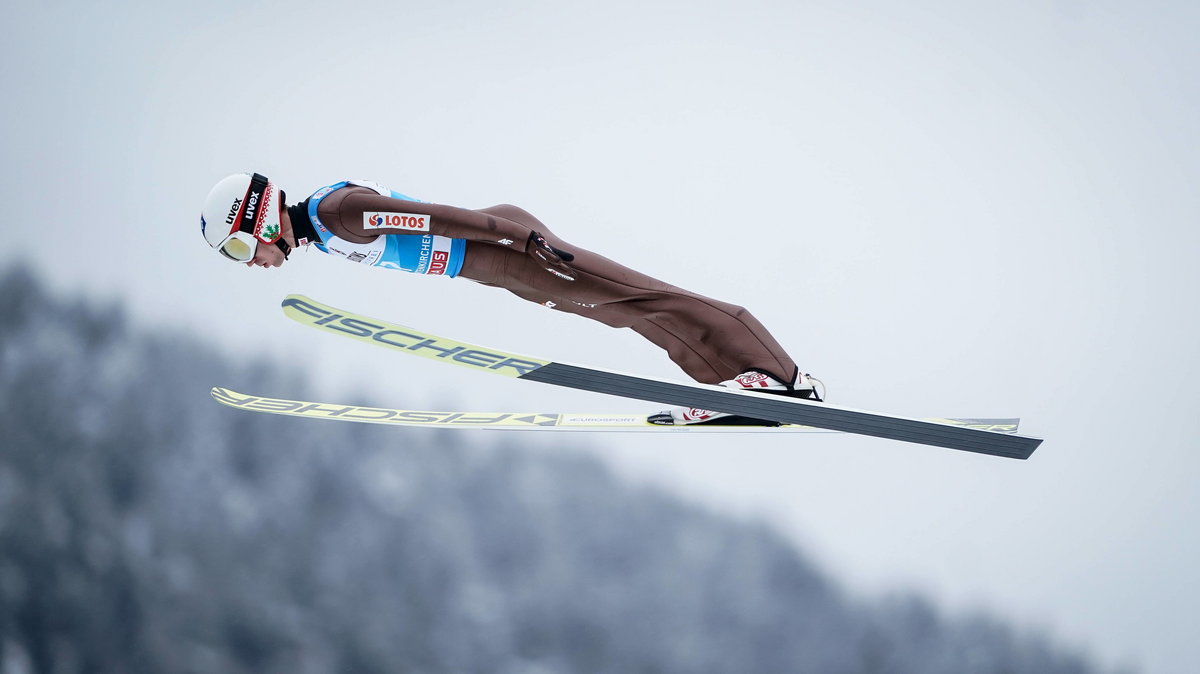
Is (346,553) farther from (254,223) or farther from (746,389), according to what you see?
(746,389)

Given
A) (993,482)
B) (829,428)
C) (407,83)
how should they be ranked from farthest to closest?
(407,83)
(993,482)
(829,428)

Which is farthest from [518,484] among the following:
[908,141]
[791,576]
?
[908,141]

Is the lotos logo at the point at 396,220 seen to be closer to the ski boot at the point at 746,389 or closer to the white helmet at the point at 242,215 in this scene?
the white helmet at the point at 242,215

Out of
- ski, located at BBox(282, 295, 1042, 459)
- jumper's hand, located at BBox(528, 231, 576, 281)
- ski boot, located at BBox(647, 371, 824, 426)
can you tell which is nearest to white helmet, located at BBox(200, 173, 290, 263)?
ski, located at BBox(282, 295, 1042, 459)

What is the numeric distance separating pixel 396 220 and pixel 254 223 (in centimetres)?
42

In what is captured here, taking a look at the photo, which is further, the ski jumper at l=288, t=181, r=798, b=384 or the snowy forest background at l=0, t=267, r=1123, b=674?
the snowy forest background at l=0, t=267, r=1123, b=674

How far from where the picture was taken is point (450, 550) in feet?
13.9

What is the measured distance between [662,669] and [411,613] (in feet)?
3.82

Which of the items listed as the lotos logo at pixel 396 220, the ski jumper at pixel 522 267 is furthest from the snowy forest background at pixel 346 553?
the lotos logo at pixel 396 220

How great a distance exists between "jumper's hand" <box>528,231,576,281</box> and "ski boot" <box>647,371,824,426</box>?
573 millimetres

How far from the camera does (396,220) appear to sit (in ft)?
8.20

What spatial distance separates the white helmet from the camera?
2564mm

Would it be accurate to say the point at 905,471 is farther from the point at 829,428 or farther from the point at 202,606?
the point at 202,606

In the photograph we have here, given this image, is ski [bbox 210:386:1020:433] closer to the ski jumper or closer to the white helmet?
the ski jumper
